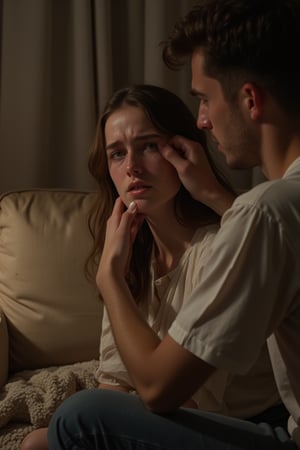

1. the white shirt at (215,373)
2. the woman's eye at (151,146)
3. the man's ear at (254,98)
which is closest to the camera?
the man's ear at (254,98)

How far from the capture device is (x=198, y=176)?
136 centimetres

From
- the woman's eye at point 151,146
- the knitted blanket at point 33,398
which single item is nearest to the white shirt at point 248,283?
the woman's eye at point 151,146

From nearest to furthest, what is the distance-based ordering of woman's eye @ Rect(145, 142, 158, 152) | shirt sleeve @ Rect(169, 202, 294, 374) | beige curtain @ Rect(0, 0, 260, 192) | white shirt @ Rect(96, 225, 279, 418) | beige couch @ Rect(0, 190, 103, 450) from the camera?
shirt sleeve @ Rect(169, 202, 294, 374) → white shirt @ Rect(96, 225, 279, 418) → woman's eye @ Rect(145, 142, 158, 152) → beige couch @ Rect(0, 190, 103, 450) → beige curtain @ Rect(0, 0, 260, 192)

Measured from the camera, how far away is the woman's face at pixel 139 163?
1403mm

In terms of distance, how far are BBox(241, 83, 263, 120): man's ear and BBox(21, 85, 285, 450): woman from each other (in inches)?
16.8

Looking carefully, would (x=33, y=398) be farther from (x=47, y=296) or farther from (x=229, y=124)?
(x=229, y=124)

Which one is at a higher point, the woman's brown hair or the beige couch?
the woman's brown hair

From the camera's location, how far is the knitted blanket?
4.76ft

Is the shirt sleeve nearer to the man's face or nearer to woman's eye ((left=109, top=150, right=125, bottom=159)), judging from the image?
the man's face

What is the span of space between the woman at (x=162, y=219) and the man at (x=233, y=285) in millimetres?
303

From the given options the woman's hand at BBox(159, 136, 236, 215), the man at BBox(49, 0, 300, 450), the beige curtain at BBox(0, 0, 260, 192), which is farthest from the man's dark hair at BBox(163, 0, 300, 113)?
the beige curtain at BBox(0, 0, 260, 192)

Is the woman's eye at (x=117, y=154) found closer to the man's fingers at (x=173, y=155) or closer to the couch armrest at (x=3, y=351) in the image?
the man's fingers at (x=173, y=155)

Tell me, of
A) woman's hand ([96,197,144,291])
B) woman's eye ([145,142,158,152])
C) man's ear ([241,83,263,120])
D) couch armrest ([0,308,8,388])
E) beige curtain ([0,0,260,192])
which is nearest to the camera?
man's ear ([241,83,263,120])

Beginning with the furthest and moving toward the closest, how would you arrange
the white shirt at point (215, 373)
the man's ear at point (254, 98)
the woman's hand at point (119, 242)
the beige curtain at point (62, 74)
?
the beige curtain at point (62, 74) → the white shirt at point (215, 373) → the woman's hand at point (119, 242) → the man's ear at point (254, 98)
